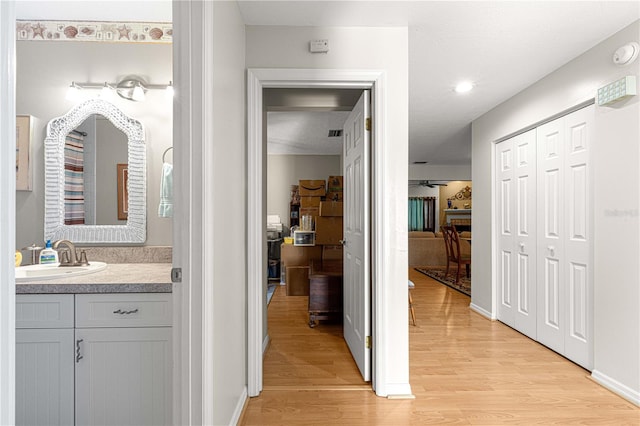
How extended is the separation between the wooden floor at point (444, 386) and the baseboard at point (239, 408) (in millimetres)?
47

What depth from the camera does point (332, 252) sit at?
4.84m

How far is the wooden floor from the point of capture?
201cm

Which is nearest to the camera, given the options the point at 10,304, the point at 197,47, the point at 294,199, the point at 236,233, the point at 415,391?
the point at 10,304

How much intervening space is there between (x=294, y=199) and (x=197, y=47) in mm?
5630

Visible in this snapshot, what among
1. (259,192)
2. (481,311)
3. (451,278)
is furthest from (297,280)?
(451,278)

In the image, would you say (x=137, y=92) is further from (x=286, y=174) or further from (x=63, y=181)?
(x=286, y=174)

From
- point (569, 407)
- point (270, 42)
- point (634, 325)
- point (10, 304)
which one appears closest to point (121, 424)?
point (10, 304)

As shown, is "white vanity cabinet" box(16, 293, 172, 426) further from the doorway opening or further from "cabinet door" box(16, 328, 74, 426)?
the doorway opening

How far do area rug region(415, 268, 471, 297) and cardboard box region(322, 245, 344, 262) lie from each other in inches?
83.1

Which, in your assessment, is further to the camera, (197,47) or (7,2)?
(197,47)

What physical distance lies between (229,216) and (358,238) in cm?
111

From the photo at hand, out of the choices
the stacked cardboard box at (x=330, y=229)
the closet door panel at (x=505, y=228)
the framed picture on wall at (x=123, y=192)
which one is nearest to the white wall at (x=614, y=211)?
the closet door panel at (x=505, y=228)

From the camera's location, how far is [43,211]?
2.16 m

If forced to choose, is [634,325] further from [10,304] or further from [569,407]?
[10,304]
